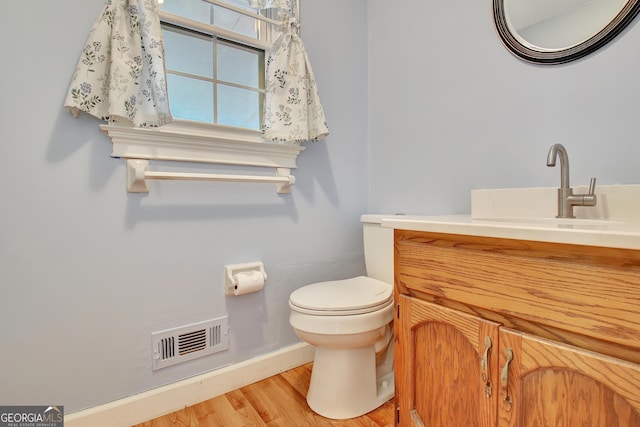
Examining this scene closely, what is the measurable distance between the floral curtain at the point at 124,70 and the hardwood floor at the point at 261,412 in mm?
1135

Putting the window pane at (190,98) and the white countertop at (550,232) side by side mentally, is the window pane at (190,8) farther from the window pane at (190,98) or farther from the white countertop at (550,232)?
the white countertop at (550,232)

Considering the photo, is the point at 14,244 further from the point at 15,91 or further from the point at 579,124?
the point at 579,124

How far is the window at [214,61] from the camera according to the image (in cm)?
134

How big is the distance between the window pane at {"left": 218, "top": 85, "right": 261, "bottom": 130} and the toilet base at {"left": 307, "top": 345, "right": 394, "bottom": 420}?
3.57ft

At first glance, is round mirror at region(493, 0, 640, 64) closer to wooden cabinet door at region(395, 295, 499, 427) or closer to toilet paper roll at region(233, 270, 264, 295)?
wooden cabinet door at region(395, 295, 499, 427)

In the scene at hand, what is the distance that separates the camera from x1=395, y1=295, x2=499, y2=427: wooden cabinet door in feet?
2.37

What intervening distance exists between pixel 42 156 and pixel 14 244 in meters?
0.30

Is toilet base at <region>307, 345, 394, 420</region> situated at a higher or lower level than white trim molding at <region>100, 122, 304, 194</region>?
lower

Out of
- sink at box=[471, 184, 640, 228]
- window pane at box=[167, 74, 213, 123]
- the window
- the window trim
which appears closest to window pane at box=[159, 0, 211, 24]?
the window

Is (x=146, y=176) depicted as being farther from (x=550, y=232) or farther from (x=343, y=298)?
(x=550, y=232)

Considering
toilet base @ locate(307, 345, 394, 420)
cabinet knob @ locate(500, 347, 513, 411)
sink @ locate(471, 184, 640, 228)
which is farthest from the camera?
toilet base @ locate(307, 345, 394, 420)

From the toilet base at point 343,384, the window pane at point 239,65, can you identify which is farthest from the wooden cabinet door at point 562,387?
the window pane at point 239,65

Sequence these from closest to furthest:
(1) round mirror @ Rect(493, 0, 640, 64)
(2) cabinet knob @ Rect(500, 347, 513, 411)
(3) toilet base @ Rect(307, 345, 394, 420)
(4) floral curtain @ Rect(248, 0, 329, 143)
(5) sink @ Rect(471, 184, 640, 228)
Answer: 1. (2) cabinet knob @ Rect(500, 347, 513, 411)
2. (5) sink @ Rect(471, 184, 640, 228)
3. (1) round mirror @ Rect(493, 0, 640, 64)
4. (3) toilet base @ Rect(307, 345, 394, 420)
5. (4) floral curtain @ Rect(248, 0, 329, 143)

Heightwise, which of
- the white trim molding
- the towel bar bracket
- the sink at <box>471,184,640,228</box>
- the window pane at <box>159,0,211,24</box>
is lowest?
the sink at <box>471,184,640,228</box>
